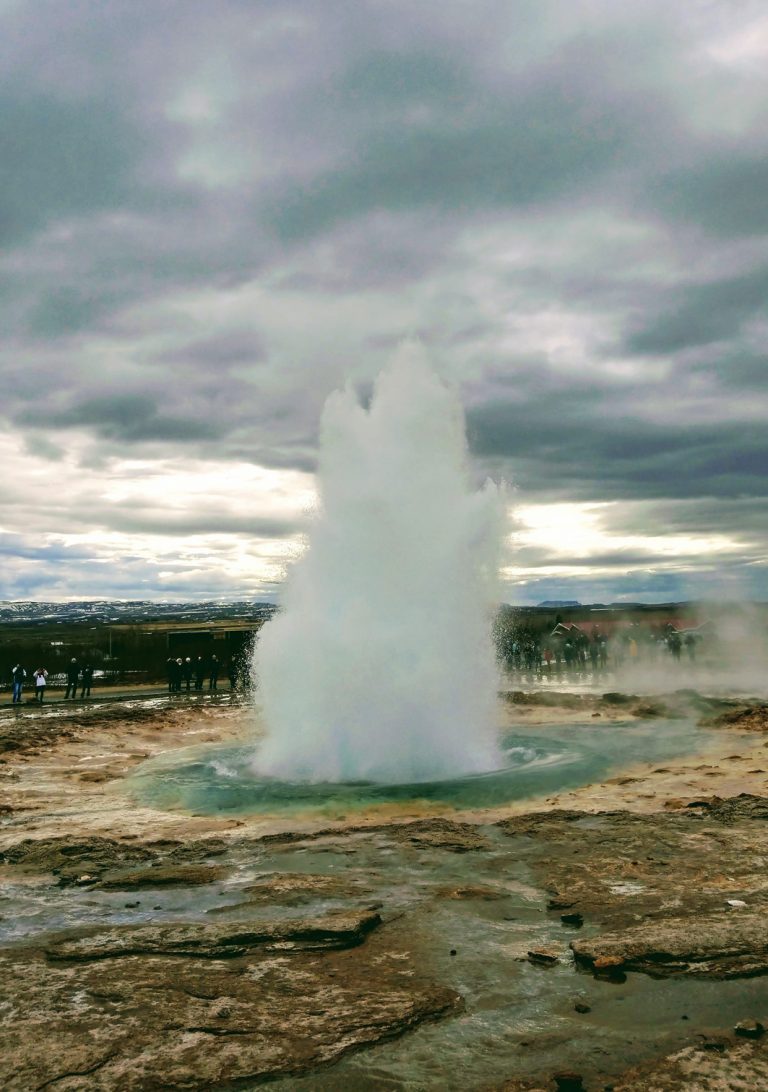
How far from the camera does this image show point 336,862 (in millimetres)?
8141

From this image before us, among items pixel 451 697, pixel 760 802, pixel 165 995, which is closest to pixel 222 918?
pixel 165 995

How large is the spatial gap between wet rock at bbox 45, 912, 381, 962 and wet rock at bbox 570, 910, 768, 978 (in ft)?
5.51

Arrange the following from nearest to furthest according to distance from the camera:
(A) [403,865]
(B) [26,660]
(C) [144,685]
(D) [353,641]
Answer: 1. (A) [403,865]
2. (D) [353,641]
3. (C) [144,685]
4. (B) [26,660]

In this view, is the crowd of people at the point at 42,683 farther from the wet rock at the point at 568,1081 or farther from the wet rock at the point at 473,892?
the wet rock at the point at 568,1081

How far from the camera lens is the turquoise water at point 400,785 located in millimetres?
11375

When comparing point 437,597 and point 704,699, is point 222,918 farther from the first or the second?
point 704,699

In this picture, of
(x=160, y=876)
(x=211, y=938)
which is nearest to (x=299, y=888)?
(x=211, y=938)

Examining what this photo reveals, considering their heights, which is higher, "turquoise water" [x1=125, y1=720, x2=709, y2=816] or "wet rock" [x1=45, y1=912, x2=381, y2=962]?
"wet rock" [x1=45, y1=912, x2=381, y2=962]

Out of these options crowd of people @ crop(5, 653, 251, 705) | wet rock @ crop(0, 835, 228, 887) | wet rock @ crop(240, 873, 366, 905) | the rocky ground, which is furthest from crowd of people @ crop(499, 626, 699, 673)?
wet rock @ crop(240, 873, 366, 905)

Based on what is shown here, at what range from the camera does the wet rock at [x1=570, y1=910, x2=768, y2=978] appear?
16.9ft

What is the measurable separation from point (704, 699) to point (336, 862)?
17257mm

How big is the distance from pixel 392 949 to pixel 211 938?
53.3 inches

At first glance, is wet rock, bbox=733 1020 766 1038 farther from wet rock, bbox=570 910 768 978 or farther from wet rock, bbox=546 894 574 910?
wet rock, bbox=546 894 574 910

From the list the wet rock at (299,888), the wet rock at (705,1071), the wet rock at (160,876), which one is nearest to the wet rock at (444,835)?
the wet rock at (299,888)
